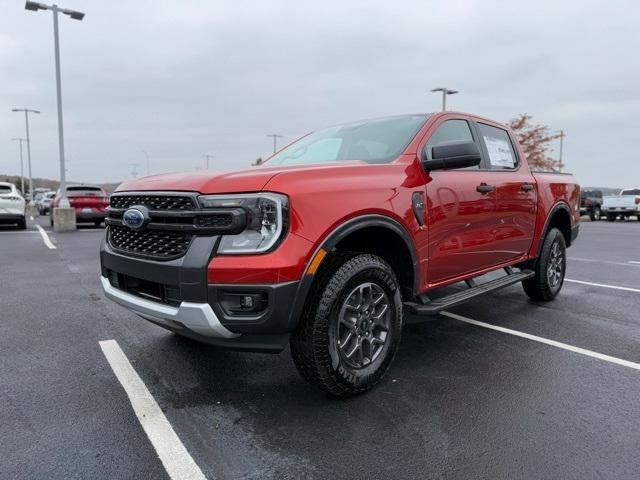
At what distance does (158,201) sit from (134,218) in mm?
185

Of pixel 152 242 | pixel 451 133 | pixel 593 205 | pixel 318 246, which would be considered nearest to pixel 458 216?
pixel 451 133

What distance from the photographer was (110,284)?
3379 mm

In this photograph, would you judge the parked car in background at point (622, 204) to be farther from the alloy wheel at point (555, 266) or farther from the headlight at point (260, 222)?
the headlight at point (260, 222)

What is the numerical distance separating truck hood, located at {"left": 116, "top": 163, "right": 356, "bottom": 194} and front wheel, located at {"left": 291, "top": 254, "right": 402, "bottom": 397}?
640 mm

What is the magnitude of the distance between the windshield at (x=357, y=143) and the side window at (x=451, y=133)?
0.15 m

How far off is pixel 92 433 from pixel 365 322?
64.1 inches

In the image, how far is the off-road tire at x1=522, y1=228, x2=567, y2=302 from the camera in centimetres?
529

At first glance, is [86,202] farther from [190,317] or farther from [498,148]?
[190,317]

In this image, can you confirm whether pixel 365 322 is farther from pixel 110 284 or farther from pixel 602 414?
pixel 110 284

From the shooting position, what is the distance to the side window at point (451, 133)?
3.82 metres

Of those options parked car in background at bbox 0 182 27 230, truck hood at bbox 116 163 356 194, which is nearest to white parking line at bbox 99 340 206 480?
truck hood at bbox 116 163 356 194

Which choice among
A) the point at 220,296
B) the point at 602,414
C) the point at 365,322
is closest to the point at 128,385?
the point at 220,296

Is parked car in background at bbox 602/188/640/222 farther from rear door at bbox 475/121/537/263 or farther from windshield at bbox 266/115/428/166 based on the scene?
windshield at bbox 266/115/428/166

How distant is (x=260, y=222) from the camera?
2602mm
